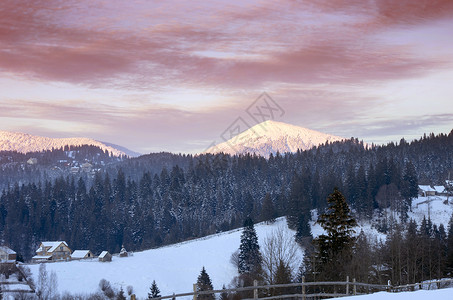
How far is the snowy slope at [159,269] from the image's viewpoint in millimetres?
66125

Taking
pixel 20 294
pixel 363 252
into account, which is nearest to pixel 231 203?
pixel 20 294

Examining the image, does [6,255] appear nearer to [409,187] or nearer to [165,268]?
[165,268]

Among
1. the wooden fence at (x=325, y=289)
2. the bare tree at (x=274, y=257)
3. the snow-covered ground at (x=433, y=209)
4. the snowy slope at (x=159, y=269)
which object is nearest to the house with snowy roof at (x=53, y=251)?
the snowy slope at (x=159, y=269)

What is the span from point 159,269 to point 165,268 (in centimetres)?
123

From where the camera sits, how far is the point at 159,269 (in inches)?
2923

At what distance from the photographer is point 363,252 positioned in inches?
1730

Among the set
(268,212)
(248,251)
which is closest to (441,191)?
(268,212)

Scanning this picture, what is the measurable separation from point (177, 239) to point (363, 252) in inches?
2994

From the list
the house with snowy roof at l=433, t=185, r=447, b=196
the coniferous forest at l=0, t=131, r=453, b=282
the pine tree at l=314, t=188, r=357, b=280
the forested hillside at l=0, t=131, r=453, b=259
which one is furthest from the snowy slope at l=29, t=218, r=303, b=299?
the house with snowy roof at l=433, t=185, r=447, b=196

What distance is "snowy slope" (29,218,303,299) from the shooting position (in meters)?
66.1

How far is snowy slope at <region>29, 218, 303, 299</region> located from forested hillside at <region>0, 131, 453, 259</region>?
25.9m

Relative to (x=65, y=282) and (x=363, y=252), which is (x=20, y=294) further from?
(x=363, y=252)

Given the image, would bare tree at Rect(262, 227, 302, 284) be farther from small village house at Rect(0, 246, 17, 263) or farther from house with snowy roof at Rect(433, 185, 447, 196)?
small village house at Rect(0, 246, 17, 263)

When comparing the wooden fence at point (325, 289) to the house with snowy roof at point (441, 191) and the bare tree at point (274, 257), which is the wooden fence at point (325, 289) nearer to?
the bare tree at point (274, 257)
